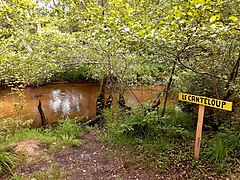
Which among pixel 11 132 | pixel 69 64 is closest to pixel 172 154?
pixel 69 64

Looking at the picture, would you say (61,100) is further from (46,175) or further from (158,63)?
(158,63)

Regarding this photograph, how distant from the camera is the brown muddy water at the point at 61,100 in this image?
795 centimetres

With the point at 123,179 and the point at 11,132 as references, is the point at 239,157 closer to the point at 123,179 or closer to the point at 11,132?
the point at 123,179

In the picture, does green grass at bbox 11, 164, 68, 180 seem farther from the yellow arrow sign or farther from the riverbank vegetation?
the yellow arrow sign

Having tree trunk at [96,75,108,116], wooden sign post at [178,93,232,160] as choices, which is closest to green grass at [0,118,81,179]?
tree trunk at [96,75,108,116]

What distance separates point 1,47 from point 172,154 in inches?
174

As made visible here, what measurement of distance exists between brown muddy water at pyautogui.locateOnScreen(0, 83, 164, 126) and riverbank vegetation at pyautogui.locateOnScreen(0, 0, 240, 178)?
142cm

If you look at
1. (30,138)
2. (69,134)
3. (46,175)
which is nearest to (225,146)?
(46,175)

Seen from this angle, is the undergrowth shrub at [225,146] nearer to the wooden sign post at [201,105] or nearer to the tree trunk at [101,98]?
the wooden sign post at [201,105]

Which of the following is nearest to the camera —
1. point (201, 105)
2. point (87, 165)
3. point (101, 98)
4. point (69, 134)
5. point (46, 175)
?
point (201, 105)

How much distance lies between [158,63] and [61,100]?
692cm

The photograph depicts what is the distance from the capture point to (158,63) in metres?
4.12

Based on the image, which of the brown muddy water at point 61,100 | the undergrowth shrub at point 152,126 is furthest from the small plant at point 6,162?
the brown muddy water at point 61,100

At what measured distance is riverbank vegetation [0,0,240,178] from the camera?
10.1ft
